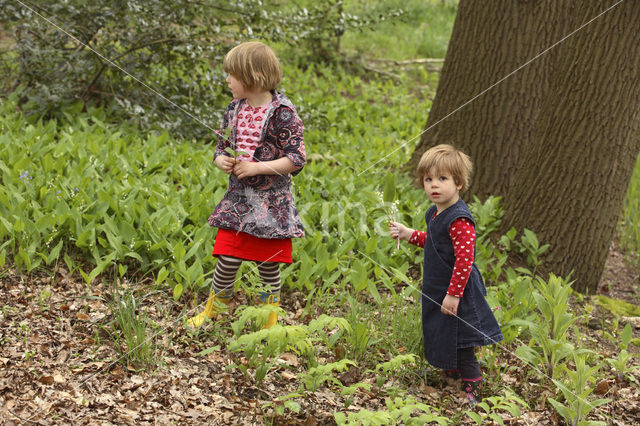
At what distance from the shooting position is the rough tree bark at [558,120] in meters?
4.03

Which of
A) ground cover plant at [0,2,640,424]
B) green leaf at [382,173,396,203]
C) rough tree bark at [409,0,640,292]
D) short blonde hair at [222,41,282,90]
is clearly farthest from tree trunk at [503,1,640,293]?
short blonde hair at [222,41,282,90]

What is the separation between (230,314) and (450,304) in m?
1.21

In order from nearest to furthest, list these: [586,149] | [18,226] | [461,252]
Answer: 1. [461,252]
2. [18,226]
3. [586,149]

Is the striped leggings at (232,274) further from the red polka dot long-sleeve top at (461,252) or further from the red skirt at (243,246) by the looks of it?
the red polka dot long-sleeve top at (461,252)

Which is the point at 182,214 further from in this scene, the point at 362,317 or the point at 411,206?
the point at 411,206

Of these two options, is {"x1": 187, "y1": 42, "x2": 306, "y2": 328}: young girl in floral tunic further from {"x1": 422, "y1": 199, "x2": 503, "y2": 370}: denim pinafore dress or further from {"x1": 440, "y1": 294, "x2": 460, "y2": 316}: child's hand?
{"x1": 440, "y1": 294, "x2": 460, "y2": 316}: child's hand

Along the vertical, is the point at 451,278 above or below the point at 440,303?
above

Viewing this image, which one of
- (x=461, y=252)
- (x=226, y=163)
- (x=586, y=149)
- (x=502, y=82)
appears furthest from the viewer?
(x=502, y=82)

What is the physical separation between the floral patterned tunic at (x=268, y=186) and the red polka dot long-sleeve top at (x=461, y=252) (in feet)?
2.59

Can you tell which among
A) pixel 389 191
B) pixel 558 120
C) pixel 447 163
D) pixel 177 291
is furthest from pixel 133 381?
pixel 558 120

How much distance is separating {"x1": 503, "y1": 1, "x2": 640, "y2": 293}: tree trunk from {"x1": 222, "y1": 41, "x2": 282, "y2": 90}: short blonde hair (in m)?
2.23

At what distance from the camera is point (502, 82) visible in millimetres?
5090

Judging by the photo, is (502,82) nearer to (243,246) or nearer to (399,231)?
(399,231)

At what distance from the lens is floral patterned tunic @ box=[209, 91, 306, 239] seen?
2.97 metres
